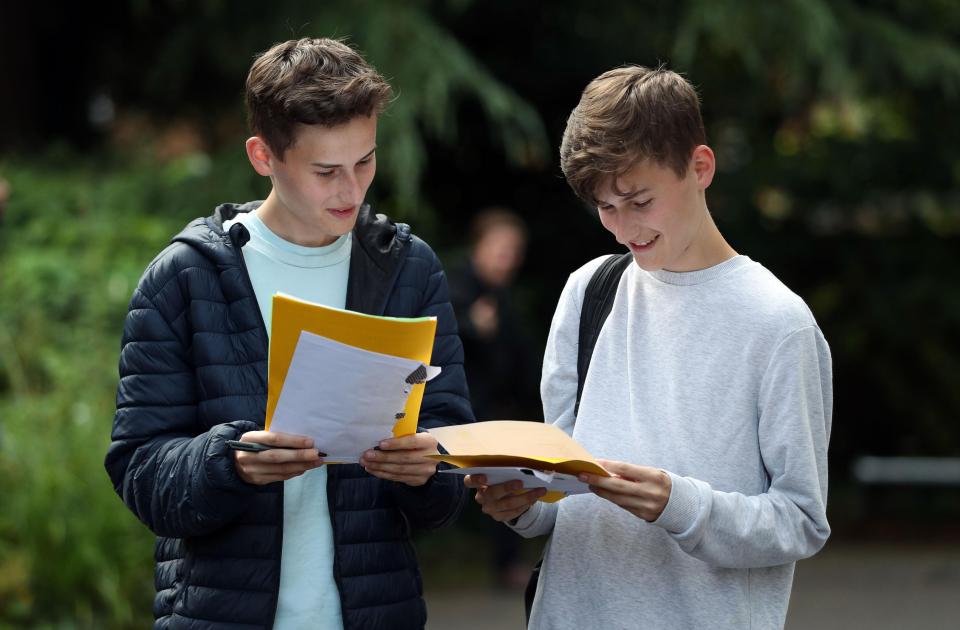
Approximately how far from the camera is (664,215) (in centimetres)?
256

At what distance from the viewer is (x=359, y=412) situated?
234 centimetres

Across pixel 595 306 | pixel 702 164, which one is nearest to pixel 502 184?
pixel 595 306

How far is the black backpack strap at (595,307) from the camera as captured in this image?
9.00ft

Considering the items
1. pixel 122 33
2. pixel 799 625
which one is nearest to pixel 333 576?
pixel 799 625

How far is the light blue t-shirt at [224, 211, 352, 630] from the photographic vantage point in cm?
257

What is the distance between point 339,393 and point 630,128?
75 centimetres

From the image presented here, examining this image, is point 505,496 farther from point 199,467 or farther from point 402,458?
point 199,467

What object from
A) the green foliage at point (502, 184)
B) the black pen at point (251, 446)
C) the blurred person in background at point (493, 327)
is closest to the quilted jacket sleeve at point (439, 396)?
the black pen at point (251, 446)

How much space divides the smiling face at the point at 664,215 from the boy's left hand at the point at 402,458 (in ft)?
1.84

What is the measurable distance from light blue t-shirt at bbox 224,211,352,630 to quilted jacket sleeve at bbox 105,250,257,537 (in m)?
0.15

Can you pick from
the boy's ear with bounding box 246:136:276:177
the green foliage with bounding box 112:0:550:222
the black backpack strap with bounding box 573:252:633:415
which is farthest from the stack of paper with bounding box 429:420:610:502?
the green foliage with bounding box 112:0:550:222

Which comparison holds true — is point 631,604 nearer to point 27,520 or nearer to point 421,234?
point 27,520

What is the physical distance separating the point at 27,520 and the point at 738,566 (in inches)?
147

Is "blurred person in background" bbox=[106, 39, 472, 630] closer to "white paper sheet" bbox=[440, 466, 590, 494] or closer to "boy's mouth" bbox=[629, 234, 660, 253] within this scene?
"white paper sheet" bbox=[440, 466, 590, 494]
